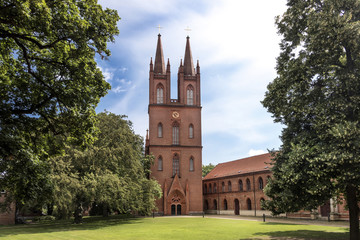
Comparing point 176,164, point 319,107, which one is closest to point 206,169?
point 176,164

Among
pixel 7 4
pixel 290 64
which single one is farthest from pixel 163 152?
pixel 7 4

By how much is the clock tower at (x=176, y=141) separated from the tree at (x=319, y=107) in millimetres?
36686

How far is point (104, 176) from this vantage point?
97.3 feet

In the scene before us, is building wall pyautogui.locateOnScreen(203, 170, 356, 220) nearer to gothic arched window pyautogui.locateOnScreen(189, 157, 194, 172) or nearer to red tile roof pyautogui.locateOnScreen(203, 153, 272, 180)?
red tile roof pyautogui.locateOnScreen(203, 153, 272, 180)

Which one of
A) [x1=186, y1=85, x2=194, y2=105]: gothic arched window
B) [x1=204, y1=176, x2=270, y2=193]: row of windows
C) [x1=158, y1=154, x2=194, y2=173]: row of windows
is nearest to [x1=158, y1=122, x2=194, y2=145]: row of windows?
[x1=158, y1=154, x2=194, y2=173]: row of windows

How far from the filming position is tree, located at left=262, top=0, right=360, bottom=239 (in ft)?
43.5

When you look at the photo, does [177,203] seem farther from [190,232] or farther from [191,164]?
Result: [190,232]

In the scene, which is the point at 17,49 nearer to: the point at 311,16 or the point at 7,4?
the point at 7,4

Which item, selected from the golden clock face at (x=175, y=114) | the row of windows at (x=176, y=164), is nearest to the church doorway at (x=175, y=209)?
the row of windows at (x=176, y=164)

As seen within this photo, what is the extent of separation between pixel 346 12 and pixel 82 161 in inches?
1027

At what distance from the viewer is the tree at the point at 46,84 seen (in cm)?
1024

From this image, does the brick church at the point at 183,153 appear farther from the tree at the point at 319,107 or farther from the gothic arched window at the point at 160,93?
the tree at the point at 319,107

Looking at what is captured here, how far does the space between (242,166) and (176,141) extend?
636 inches

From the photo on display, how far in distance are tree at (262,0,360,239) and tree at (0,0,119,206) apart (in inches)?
374
